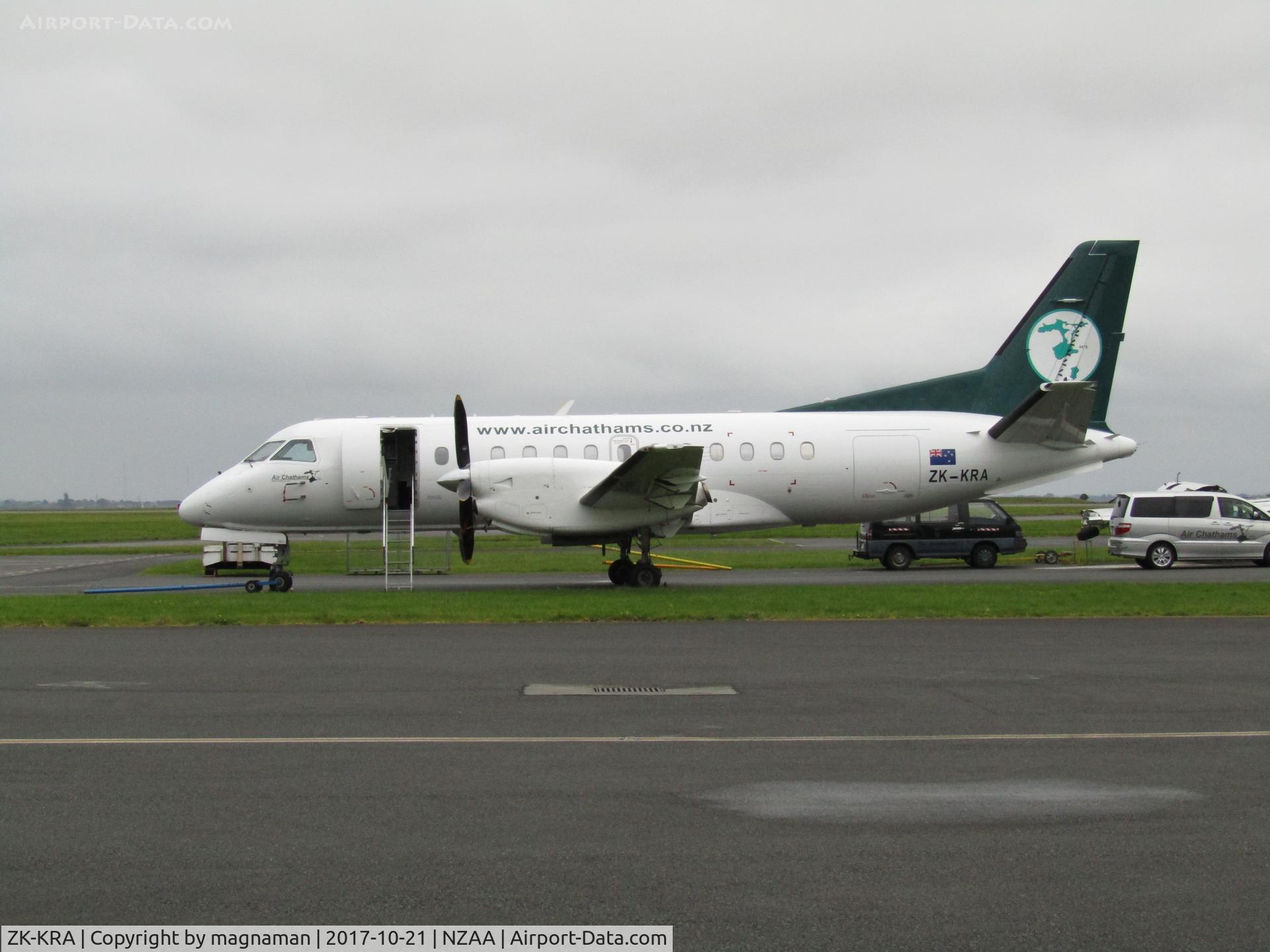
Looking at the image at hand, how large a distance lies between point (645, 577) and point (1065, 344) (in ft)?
38.6

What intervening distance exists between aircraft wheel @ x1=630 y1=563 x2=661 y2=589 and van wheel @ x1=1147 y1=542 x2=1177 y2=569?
14111 millimetres

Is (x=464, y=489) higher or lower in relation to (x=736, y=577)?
higher

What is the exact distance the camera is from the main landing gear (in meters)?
22.4

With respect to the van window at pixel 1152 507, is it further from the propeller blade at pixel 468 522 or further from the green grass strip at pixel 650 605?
the propeller blade at pixel 468 522

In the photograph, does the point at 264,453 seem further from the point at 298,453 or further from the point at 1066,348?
the point at 1066,348

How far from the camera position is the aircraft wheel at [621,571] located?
22.8 meters

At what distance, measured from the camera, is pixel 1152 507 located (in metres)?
28.4

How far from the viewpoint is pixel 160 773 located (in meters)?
6.94

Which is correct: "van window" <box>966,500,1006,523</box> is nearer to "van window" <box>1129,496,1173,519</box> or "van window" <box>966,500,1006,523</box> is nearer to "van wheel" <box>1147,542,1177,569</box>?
"van window" <box>1129,496,1173,519</box>

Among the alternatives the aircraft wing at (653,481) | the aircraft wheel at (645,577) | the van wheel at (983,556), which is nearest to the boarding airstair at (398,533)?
the aircraft wing at (653,481)

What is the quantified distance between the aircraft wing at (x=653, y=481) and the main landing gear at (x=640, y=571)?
1.21 meters

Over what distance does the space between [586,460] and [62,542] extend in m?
43.8

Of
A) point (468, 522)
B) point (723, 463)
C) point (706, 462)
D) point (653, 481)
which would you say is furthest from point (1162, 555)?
point (468, 522)

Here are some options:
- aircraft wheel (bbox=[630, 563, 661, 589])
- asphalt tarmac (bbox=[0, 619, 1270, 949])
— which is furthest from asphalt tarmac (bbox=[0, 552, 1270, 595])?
asphalt tarmac (bbox=[0, 619, 1270, 949])
